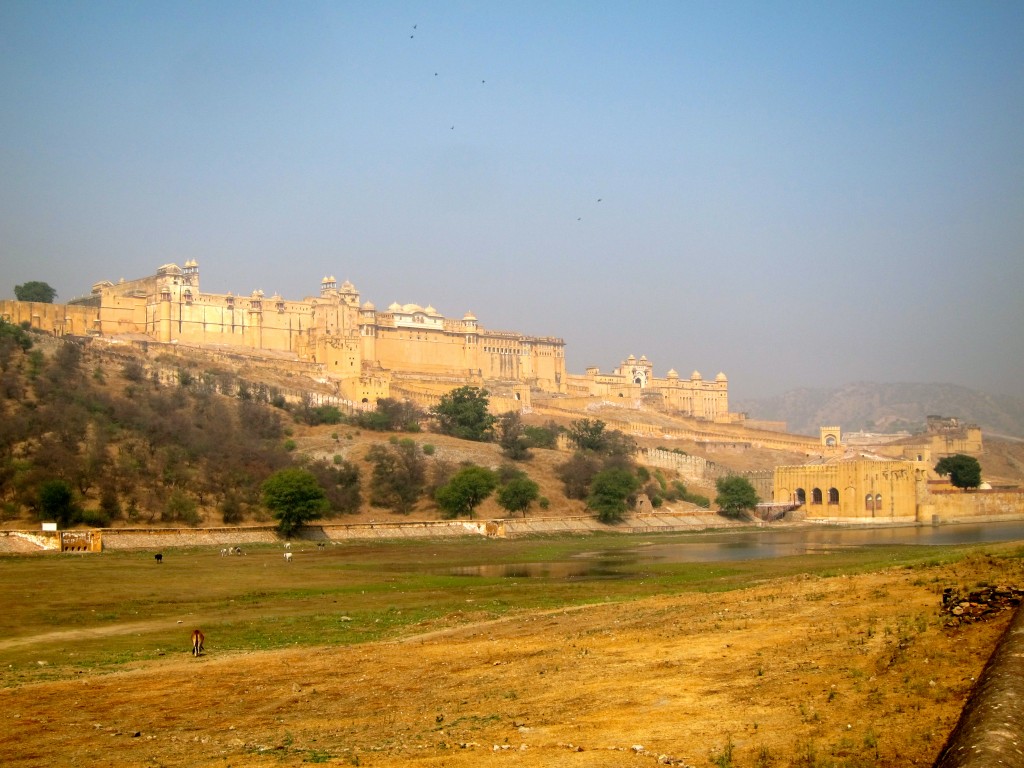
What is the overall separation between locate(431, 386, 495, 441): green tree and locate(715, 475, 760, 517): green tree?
622 inches

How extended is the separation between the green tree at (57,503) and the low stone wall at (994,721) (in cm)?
3494

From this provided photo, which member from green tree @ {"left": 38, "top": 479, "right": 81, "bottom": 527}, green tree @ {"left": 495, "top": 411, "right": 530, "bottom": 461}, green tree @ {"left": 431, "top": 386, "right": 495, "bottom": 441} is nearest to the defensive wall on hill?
green tree @ {"left": 495, "top": 411, "right": 530, "bottom": 461}

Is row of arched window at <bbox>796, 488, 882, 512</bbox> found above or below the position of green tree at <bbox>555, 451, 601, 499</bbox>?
below

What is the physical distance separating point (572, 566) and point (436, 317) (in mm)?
64701

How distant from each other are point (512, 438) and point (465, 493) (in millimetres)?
16904

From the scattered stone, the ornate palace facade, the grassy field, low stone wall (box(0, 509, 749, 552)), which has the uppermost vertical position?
→ the ornate palace facade

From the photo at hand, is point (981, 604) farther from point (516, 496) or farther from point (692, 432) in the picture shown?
point (692, 432)

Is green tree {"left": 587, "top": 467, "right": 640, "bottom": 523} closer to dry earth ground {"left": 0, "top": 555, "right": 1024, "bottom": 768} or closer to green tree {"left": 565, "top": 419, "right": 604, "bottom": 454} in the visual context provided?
green tree {"left": 565, "top": 419, "right": 604, "bottom": 454}

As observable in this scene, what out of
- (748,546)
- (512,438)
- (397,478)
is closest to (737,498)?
(512,438)

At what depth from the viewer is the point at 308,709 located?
11.8 m

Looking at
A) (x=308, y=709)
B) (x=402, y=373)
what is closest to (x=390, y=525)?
(x=308, y=709)

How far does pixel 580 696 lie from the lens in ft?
36.7

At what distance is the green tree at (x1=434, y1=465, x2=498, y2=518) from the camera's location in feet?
166

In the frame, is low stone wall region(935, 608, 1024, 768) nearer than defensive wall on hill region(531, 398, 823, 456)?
Yes
